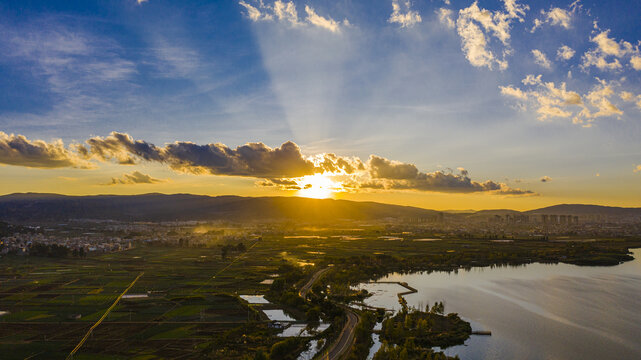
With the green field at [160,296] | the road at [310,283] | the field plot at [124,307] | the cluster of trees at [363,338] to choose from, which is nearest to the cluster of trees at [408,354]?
the cluster of trees at [363,338]

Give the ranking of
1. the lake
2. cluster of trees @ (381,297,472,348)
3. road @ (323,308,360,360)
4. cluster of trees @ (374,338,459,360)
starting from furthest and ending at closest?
1. cluster of trees @ (381,297,472,348)
2. the lake
3. road @ (323,308,360,360)
4. cluster of trees @ (374,338,459,360)

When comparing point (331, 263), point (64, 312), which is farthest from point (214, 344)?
point (331, 263)

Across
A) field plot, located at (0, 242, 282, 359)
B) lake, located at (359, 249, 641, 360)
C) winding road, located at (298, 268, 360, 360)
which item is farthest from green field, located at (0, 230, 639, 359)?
lake, located at (359, 249, 641, 360)

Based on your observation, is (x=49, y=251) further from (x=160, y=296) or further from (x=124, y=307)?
Answer: (x=124, y=307)

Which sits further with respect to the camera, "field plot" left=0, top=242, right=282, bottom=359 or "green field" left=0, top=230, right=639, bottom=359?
"green field" left=0, top=230, right=639, bottom=359

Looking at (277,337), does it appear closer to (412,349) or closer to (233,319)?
(233,319)

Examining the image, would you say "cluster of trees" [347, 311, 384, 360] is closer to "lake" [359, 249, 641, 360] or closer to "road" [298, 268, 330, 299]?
"lake" [359, 249, 641, 360]
